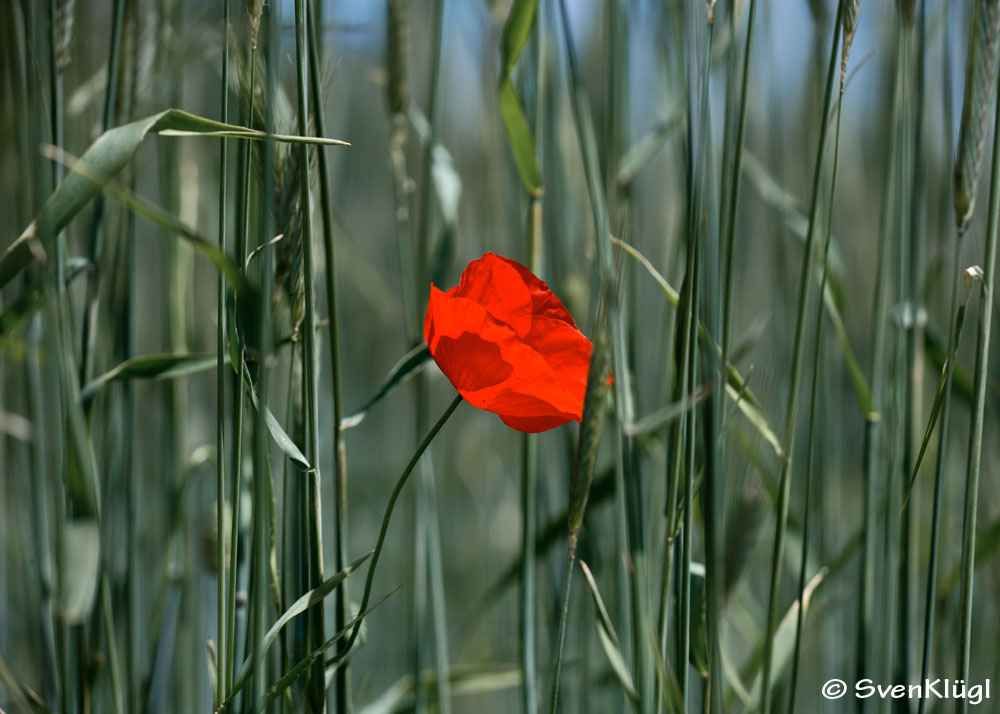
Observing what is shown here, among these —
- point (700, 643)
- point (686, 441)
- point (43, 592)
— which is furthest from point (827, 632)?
point (43, 592)

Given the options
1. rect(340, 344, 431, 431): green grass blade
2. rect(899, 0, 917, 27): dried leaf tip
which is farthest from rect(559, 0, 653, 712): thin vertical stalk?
rect(899, 0, 917, 27): dried leaf tip

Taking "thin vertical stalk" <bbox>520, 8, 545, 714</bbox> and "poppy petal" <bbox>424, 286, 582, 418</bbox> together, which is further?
"thin vertical stalk" <bbox>520, 8, 545, 714</bbox>

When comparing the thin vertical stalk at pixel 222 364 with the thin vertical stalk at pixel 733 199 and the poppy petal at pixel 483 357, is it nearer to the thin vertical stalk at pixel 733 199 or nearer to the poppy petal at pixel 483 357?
the poppy petal at pixel 483 357

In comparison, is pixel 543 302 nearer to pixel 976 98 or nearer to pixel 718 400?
pixel 718 400

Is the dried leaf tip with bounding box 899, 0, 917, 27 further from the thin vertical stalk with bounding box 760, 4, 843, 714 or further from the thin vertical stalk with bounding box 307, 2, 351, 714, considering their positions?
the thin vertical stalk with bounding box 307, 2, 351, 714

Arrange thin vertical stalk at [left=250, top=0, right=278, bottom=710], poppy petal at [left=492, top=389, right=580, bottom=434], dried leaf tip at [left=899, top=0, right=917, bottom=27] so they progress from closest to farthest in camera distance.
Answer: thin vertical stalk at [left=250, top=0, right=278, bottom=710] → poppy petal at [left=492, top=389, right=580, bottom=434] → dried leaf tip at [left=899, top=0, right=917, bottom=27]

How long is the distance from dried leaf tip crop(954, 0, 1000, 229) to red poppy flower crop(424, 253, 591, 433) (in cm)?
23

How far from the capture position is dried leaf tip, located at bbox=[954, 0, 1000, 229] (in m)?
0.39

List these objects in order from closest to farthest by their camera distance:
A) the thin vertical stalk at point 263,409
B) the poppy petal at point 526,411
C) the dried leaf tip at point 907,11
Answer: the thin vertical stalk at point 263,409
the poppy petal at point 526,411
the dried leaf tip at point 907,11

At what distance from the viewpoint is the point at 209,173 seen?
0.95 meters

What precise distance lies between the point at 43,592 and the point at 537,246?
16.4 inches

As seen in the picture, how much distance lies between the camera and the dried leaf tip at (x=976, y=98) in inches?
15.3

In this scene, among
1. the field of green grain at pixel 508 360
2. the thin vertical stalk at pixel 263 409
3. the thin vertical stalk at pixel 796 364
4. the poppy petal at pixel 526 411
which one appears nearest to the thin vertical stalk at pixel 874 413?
the field of green grain at pixel 508 360

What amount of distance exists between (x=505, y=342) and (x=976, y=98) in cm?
29
